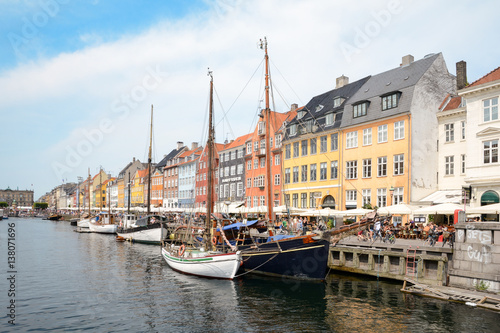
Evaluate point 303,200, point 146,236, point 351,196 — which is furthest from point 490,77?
point 146,236

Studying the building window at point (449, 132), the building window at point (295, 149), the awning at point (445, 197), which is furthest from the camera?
the building window at point (295, 149)

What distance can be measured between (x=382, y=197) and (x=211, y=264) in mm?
23402

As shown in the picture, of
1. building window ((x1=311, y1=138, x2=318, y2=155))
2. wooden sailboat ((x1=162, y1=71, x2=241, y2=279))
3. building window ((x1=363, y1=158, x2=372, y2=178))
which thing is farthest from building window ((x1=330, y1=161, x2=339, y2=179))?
wooden sailboat ((x1=162, y1=71, x2=241, y2=279))

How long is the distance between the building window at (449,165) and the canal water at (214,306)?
19435 millimetres

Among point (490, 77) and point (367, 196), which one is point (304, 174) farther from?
point (490, 77)

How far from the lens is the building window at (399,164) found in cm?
4124

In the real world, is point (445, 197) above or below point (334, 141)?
below

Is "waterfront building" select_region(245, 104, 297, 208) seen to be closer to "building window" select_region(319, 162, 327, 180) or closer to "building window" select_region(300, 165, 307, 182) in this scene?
"building window" select_region(300, 165, 307, 182)

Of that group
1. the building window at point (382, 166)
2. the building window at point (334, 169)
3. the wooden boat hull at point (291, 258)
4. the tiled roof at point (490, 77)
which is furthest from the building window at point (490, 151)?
the wooden boat hull at point (291, 258)

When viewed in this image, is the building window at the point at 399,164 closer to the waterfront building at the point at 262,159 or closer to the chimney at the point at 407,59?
the chimney at the point at 407,59

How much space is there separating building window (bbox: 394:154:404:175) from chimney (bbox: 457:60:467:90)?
910 cm

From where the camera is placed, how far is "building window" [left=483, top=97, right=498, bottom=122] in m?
32.9

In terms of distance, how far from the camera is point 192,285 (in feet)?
82.1

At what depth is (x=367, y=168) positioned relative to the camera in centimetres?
4509
